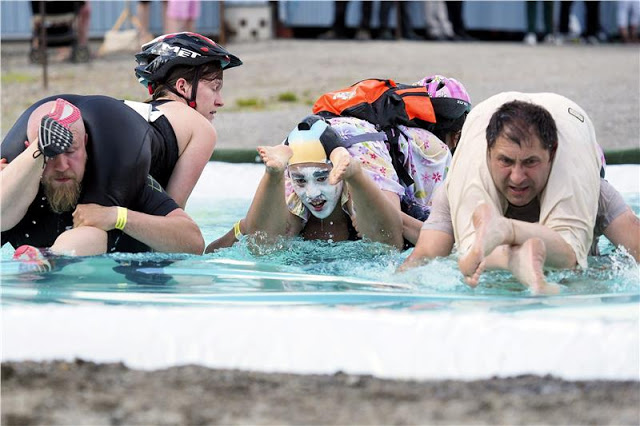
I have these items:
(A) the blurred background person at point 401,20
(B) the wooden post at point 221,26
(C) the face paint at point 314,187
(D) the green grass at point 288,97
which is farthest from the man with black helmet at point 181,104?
(A) the blurred background person at point 401,20

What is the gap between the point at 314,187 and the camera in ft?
15.9

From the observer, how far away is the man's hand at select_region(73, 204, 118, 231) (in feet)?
15.0

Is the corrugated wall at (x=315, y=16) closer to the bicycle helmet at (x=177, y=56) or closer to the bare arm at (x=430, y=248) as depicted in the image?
the bicycle helmet at (x=177, y=56)

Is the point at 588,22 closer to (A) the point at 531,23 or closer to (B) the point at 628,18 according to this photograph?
(B) the point at 628,18

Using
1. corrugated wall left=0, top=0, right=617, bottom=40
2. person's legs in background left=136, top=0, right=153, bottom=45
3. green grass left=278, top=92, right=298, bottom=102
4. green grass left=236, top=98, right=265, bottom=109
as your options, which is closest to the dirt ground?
green grass left=236, top=98, right=265, bottom=109

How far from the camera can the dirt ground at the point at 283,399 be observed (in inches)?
120

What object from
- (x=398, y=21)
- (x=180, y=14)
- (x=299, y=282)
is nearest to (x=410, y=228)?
(x=299, y=282)

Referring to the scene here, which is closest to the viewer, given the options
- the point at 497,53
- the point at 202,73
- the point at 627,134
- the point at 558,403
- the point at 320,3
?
the point at 558,403

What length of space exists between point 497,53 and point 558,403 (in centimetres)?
1177

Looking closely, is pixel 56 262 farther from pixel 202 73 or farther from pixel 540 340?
pixel 540 340

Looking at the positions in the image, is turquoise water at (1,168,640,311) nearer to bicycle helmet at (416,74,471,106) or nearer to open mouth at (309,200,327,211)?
open mouth at (309,200,327,211)

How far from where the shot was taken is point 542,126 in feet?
13.7

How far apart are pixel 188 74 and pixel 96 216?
1.19 meters

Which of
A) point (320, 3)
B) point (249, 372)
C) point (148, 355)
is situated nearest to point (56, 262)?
point (148, 355)
